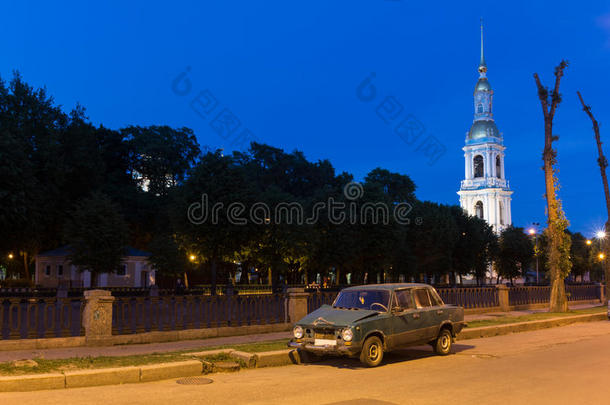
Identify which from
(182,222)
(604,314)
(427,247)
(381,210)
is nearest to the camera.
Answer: (604,314)

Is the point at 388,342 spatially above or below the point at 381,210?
below

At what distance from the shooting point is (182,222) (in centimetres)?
3647

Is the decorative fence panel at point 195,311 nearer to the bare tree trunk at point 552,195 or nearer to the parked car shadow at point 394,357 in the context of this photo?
the parked car shadow at point 394,357

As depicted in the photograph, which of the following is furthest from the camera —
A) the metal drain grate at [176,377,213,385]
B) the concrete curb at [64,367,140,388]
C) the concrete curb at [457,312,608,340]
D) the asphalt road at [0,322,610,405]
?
the concrete curb at [457,312,608,340]

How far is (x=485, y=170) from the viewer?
114188mm

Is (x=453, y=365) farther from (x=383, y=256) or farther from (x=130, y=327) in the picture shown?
(x=383, y=256)

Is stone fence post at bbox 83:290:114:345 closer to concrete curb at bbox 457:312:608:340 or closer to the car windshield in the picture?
the car windshield

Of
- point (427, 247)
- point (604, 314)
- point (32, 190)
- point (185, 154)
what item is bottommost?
point (604, 314)

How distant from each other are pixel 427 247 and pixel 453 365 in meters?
51.0

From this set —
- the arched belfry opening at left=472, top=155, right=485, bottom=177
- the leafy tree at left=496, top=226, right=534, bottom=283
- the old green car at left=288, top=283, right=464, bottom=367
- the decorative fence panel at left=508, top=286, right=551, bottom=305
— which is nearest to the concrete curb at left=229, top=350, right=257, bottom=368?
the old green car at left=288, top=283, right=464, bottom=367

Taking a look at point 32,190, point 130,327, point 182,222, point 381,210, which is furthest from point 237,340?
point 381,210

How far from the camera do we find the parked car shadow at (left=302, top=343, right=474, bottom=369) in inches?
465

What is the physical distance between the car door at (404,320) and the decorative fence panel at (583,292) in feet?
84.2

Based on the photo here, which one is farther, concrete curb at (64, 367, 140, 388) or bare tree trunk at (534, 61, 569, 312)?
bare tree trunk at (534, 61, 569, 312)
